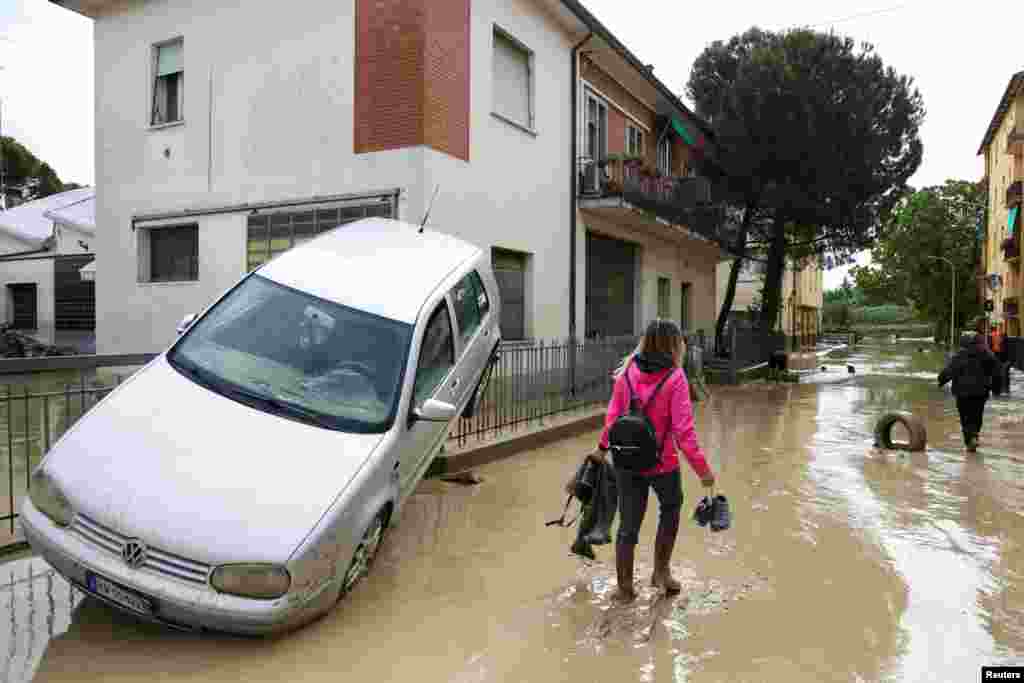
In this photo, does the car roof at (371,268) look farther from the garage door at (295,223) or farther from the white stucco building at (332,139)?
the garage door at (295,223)

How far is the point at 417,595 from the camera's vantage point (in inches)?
177

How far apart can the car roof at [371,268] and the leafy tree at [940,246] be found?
56226 mm

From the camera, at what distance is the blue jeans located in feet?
14.3

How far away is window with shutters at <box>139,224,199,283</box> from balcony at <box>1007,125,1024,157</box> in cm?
3004

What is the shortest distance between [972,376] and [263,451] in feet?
29.4

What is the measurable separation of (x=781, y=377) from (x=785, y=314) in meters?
23.3

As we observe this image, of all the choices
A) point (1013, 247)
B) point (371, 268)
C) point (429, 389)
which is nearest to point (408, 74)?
point (371, 268)

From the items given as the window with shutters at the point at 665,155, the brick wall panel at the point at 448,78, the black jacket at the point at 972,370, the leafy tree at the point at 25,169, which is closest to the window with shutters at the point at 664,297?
the window with shutters at the point at 665,155

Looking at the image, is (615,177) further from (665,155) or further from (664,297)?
(664,297)

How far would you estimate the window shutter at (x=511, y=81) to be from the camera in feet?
42.2

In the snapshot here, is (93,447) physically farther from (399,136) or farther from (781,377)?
(781,377)

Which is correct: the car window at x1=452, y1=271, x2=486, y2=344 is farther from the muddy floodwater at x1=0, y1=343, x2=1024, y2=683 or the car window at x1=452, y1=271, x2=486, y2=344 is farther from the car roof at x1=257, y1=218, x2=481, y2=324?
the muddy floodwater at x1=0, y1=343, x2=1024, y2=683

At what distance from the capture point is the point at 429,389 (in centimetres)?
509

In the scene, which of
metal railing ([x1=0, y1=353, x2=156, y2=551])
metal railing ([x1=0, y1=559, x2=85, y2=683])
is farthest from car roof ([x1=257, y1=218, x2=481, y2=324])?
metal railing ([x1=0, y1=559, x2=85, y2=683])
